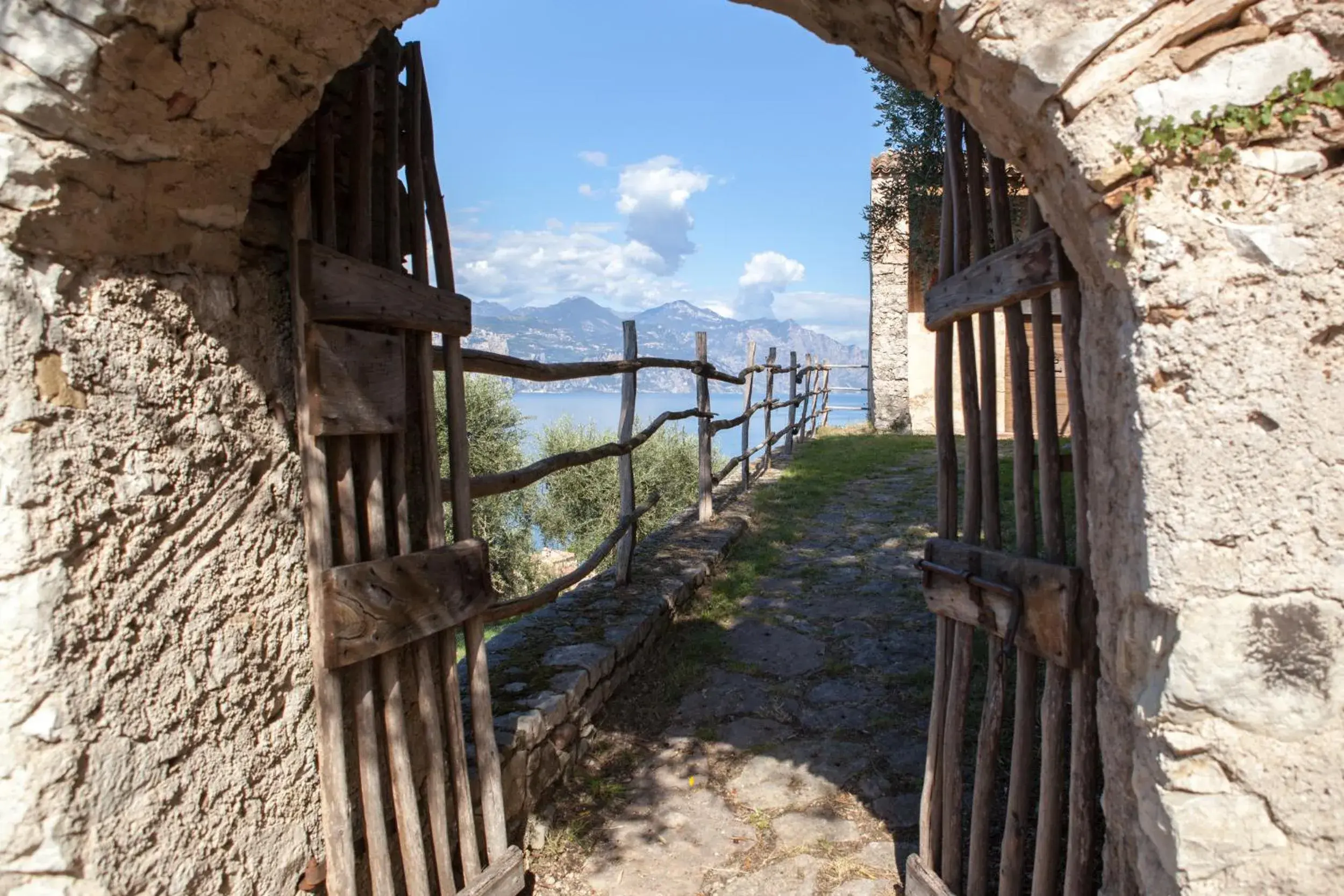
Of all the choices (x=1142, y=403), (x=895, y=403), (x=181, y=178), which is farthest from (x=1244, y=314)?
(x=895, y=403)

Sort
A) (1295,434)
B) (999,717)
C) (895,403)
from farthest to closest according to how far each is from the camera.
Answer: (895,403) < (999,717) < (1295,434)

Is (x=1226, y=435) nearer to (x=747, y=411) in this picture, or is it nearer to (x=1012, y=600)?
(x=1012, y=600)

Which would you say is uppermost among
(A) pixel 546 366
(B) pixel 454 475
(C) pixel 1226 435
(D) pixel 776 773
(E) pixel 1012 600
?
(A) pixel 546 366

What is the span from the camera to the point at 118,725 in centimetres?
169

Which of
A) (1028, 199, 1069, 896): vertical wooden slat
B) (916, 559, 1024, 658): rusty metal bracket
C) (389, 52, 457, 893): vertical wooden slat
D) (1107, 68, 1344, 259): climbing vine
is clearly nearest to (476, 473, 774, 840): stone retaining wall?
(389, 52, 457, 893): vertical wooden slat

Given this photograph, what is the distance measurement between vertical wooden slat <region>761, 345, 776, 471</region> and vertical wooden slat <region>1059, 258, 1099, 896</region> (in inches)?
323

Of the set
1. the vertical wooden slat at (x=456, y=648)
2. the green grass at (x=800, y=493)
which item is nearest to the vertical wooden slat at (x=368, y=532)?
the vertical wooden slat at (x=456, y=648)

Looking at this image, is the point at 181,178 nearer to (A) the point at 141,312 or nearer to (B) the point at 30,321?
(A) the point at 141,312

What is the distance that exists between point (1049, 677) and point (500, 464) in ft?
41.5

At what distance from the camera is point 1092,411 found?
1.95 m

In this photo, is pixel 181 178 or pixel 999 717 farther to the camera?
pixel 999 717

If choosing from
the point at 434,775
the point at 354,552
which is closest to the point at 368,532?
the point at 354,552

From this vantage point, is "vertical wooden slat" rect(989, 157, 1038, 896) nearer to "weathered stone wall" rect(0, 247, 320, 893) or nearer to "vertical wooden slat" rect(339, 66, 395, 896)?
"vertical wooden slat" rect(339, 66, 395, 896)

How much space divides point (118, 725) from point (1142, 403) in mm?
2018
